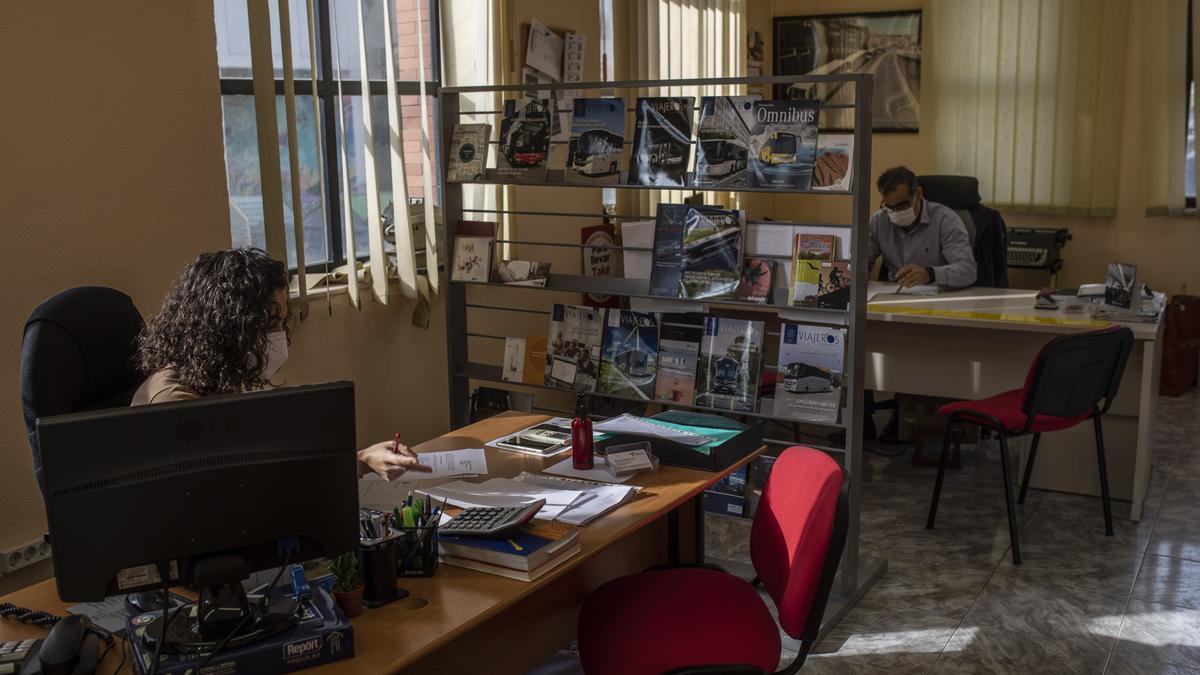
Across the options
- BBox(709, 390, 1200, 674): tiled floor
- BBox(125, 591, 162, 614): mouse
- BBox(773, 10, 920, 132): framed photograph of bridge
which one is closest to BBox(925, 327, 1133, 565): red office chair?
BBox(709, 390, 1200, 674): tiled floor

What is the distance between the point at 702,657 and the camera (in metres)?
2.16

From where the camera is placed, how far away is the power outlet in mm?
2840

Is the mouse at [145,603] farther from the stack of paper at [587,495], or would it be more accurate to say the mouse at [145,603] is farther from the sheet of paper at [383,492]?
the stack of paper at [587,495]

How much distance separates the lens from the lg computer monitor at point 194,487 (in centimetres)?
155

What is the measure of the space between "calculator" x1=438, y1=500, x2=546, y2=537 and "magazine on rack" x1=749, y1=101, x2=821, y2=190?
5.16 feet

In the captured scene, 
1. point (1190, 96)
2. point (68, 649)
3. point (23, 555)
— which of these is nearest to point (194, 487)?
point (68, 649)

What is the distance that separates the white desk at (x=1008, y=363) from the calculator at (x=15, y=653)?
351cm

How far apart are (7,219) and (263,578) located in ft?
4.94

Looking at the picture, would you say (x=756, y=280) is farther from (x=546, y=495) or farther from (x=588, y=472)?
(x=546, y=495)

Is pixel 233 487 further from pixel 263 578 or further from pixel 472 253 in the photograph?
pixel 472 253

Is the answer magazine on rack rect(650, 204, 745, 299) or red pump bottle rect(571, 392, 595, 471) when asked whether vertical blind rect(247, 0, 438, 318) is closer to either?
magazine on rack rect(650, 204, 745, 299)

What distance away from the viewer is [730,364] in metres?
3.54

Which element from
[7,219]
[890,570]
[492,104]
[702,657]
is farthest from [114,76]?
[890,570]

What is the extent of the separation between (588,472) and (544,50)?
289cm
